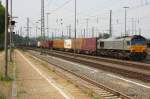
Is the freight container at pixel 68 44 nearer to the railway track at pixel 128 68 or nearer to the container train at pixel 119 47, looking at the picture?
the container train at pixel 119 47

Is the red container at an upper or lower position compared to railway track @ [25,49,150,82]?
upper

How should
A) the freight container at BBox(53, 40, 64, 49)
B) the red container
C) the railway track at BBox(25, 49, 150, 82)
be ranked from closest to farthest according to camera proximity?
the railway track at BBox(25, 49, 150, 82)
the red container
the freight container at BBox(53, 40, 64, 49)

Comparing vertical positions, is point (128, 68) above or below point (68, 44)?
below

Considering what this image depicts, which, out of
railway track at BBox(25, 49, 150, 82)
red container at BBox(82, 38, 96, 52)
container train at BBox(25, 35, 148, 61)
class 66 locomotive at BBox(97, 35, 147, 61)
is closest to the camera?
railway track at BBox(25, 49, 150, 82)

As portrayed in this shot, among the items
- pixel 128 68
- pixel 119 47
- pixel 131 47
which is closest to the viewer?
pixel 128 68

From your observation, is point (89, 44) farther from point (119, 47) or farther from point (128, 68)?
point (128, 68)

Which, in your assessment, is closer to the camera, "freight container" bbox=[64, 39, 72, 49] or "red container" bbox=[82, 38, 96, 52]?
"red container" bbox=[82, 38, 96, 52]

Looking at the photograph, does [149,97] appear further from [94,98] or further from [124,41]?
[124,41]

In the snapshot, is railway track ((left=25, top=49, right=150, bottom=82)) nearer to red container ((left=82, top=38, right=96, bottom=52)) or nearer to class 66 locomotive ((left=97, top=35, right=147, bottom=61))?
class 66 locomotive ((left=97, top=35, right=147, bottom=61))

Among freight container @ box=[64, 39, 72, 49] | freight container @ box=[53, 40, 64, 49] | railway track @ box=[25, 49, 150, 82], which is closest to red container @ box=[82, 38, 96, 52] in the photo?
freight container @ box=[64, 39, 72, 49]

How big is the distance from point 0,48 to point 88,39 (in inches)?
1384

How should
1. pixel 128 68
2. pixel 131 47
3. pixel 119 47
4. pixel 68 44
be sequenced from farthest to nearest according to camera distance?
pixel 68 44
pixel 119 47
pixel 131 47
pixel 128 68

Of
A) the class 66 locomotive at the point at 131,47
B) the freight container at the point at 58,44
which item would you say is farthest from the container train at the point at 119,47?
the freight container at the point at 58,44

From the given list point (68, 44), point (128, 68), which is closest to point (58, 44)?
point (68, 44)
